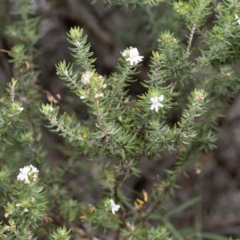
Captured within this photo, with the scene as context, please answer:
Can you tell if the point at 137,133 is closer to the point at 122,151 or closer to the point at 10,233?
the point at 122,151

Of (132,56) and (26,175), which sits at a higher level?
(132,56)

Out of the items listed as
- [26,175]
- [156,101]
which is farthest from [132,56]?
[26,175]

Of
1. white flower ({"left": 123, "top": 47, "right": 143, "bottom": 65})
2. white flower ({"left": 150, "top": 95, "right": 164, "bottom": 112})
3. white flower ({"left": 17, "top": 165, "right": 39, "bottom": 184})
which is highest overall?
white flower ({"left": 123, "top": 47, "right": 143, "bottom": 65})

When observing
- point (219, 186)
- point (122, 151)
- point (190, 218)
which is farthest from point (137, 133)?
point (219, 186)

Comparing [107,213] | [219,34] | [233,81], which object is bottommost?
[107,213]

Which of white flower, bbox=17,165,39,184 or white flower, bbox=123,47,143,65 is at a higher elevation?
white flower, bbox=123,47,143,65

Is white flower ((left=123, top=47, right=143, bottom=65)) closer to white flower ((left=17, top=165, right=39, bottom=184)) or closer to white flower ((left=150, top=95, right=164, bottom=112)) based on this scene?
white flower ((left=150, top=95, right=164, bottom=112))

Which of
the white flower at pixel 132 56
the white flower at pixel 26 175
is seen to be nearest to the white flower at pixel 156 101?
the white flower at pixel 132 56

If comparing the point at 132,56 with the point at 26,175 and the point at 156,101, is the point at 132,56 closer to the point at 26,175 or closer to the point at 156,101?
the point at 156,101

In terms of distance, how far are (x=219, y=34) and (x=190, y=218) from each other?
1.75 meters

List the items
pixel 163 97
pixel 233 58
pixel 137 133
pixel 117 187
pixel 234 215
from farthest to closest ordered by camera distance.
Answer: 1. pixel 234 215
2. pixel 117 187
3. pixel 233 58
4. pixel 137 133
5. pixel 163 97

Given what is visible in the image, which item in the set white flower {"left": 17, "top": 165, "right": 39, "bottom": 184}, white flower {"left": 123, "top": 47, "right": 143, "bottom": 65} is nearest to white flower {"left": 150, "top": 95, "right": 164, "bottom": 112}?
white flower {"left": 123, "top": 47, "right": 143, "bottom": 65}

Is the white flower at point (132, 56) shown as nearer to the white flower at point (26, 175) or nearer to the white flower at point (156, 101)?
the white flower at point (156, 101)

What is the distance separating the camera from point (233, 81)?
1704mm
